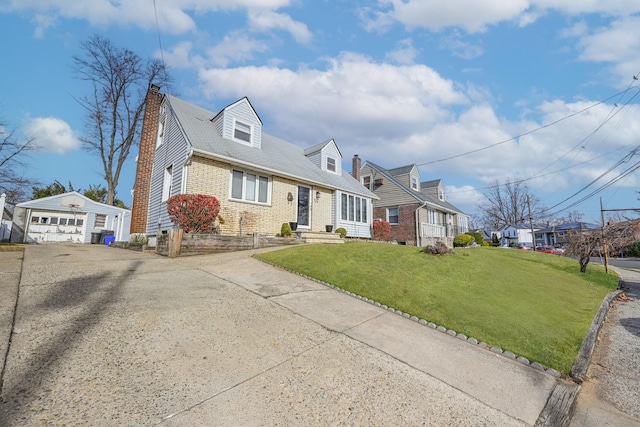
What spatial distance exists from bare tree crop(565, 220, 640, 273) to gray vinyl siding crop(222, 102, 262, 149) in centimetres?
1405

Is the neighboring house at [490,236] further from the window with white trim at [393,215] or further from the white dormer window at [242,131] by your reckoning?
the white dormer window at [242,131]

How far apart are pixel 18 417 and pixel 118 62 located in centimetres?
2908

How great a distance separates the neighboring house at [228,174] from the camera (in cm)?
1108

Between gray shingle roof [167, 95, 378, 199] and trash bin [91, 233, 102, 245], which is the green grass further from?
trash bin [91, 233, 102, 245]

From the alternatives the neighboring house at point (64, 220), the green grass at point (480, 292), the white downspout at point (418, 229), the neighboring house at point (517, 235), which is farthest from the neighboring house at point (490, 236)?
the neighboring house at point (64, 220)

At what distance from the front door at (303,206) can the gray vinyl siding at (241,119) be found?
10.7 ft

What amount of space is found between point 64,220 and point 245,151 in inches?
708

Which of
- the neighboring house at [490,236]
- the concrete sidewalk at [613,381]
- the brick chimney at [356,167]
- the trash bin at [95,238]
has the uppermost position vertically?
the brick chimney at [356,167]

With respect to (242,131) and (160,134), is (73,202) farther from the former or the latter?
(242,131)

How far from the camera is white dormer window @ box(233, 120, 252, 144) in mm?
13305

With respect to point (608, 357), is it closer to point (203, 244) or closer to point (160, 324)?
point (160, 324)

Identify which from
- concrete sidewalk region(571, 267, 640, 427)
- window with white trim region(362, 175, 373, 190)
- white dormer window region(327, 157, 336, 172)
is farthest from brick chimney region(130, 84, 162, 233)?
window with white trim region(362, 175, 373, 190)

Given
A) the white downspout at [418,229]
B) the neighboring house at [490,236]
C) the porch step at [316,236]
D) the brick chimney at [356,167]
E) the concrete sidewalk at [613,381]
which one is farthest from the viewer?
the neighboring house at [490,236]

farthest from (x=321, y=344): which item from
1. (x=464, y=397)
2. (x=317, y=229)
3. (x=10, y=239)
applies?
(x=10, y=239)
